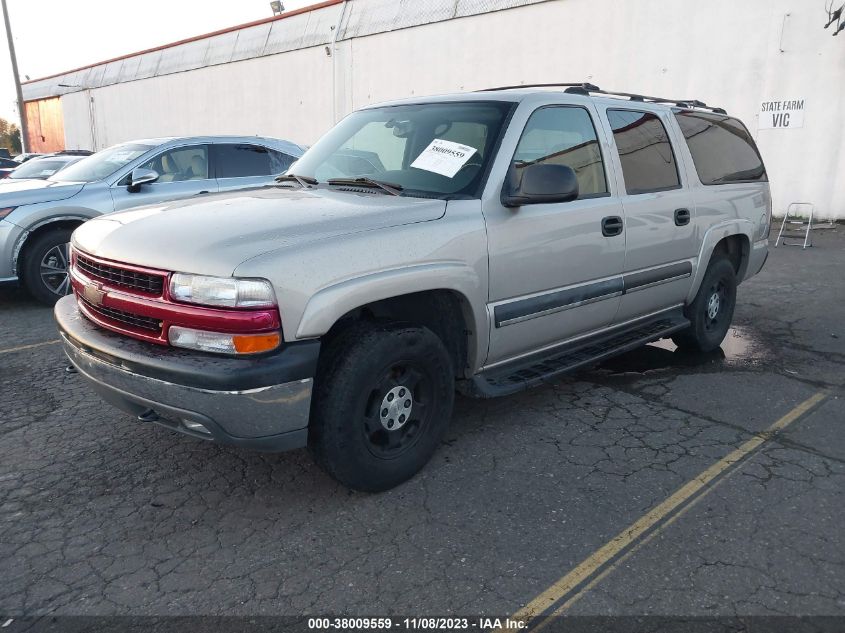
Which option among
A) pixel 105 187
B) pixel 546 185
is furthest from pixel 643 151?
pixel 105 187

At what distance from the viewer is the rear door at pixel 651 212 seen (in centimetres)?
417

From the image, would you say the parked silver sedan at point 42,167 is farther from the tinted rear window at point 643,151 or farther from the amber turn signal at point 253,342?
the amber turn signal at point 253,342

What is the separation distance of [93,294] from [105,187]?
14.5 ft

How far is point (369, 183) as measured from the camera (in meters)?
3.57

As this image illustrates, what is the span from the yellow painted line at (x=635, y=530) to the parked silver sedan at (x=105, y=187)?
179 inches

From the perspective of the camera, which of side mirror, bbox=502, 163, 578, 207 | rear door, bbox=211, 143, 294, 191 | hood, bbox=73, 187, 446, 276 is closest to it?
hood, bbox=73, 187, 446, 276

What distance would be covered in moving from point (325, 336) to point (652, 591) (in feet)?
5.51

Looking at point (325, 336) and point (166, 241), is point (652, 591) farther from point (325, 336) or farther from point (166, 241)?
point (166, 241)

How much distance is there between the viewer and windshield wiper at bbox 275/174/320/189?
3.90 m

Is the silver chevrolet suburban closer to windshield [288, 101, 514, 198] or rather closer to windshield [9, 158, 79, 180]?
windshield [288, 101, 514, 198]

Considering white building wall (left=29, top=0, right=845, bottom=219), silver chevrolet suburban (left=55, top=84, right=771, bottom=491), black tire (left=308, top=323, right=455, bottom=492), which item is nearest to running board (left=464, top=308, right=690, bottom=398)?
silver chevrolet suburban (left=55, top=84, right=771, bottom=491)

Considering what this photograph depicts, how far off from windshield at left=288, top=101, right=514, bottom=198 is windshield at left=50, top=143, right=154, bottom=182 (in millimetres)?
3842

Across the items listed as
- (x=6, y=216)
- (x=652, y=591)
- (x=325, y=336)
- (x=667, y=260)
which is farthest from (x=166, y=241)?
(x=6, y=216)

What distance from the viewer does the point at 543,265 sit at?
3.57 meters
